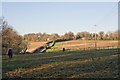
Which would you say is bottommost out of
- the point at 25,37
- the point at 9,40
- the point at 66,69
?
the point at 66,69

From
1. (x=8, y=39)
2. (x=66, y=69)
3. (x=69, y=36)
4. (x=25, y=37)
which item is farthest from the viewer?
(x=69, y=36)

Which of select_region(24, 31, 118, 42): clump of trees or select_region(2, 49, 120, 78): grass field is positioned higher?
select_region(24, 31, 118, 42): clump of trees

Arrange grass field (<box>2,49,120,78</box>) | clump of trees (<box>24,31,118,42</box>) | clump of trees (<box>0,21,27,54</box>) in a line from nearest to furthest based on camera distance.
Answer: grass field (<box>2,49,120,78</box>) → clump of trees (<box>0,21,27,54</box>) → clump of trees (<box>24,31,118,42</box>)

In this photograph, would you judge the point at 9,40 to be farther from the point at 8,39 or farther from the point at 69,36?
the point at 69,36

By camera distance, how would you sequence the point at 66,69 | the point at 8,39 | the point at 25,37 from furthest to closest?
the point at 25,37, the point at 8,39, the point at 66,69

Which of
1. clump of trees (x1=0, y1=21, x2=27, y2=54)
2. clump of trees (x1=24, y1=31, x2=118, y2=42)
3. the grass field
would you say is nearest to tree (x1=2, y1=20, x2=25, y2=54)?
clump of trees (x1=0, y1=21, x2=27, y2=54)

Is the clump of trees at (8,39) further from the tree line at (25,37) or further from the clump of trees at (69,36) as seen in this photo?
the clump of trees at (69,36)

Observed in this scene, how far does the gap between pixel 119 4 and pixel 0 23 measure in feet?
141

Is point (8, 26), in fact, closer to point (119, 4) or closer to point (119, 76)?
point (119, 4)

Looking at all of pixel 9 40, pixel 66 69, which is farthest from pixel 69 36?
pixel 66 69

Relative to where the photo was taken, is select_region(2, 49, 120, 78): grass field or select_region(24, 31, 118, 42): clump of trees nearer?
select_region(2, 49, 120, 78): grass field

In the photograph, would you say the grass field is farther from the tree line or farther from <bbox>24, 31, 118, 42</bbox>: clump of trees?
<bbox>24, 31, 118, 42</bbox>: clump of trees

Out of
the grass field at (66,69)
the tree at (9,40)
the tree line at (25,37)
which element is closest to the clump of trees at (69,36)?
the tree line at (25,37)

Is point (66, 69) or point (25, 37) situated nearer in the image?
point (66, 69)
